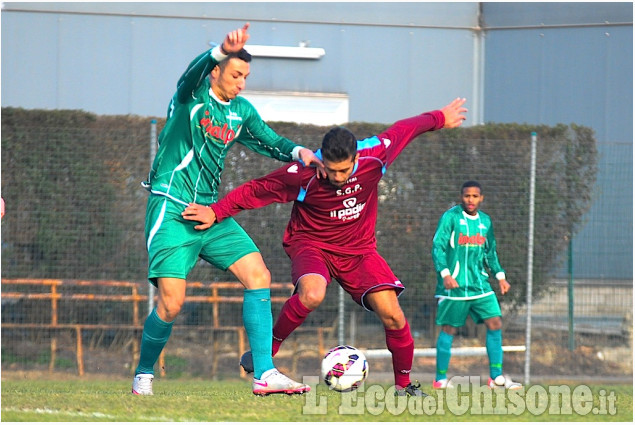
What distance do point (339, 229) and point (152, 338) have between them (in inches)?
62.7

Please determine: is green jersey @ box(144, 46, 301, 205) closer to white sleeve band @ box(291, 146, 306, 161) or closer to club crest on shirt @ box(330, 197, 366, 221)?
white sleeve band @ box(291, 146, 306, 161)

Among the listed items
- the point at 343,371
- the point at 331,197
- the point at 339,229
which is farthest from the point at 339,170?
the point at 343,371

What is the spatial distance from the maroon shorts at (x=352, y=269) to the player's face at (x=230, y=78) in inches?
51.5

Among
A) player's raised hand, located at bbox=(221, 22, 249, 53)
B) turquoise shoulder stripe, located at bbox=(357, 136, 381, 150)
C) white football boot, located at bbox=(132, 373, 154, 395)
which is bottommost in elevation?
white football boot, located at bbox=(132, 373, 154, 395)

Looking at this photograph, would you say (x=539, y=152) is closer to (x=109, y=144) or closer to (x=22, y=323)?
(x=109, y=144)

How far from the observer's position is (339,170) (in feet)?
21.7

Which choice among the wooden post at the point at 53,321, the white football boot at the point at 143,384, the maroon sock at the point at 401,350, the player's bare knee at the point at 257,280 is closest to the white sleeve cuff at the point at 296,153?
the player's bare knee at the point at 257,280

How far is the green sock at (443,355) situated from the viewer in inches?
411

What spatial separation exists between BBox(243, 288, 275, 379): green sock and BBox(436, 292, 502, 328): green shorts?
4.30 m

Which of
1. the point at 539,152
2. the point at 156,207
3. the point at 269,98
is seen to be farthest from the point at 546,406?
the point at 269,98

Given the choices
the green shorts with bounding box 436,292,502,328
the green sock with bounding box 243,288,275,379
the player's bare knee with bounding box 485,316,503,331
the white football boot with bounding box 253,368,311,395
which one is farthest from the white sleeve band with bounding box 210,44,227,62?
the player's bare knee with bounding box 485,316,503,331

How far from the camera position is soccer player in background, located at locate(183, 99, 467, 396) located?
22.6 ft

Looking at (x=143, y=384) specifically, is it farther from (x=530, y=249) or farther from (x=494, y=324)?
(x=530, y=249)

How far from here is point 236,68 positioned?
6562 mm
